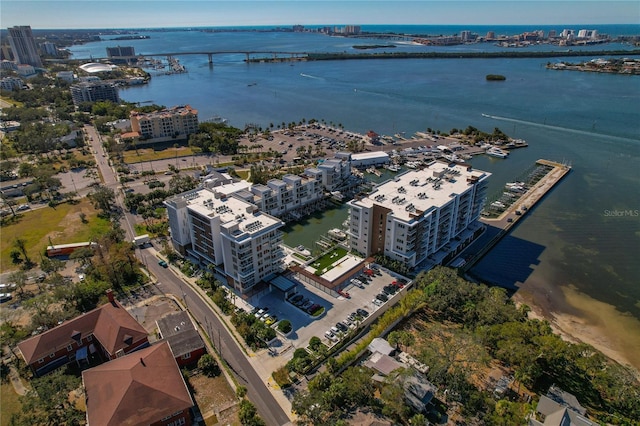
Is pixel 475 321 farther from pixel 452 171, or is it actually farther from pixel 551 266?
pixel 452 171

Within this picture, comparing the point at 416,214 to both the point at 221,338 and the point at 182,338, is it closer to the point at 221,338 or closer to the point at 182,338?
the point at 221,338

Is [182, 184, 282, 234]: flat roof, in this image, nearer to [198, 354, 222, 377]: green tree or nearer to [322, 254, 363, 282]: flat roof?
[322, 254, 363, 282]: flat roof

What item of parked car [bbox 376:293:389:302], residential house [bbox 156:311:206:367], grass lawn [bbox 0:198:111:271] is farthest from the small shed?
grass lawn [bbox 0:198:111:271]

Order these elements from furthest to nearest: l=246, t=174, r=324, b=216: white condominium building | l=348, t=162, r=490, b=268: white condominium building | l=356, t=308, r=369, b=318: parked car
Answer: l=246, t=174, r=324, b=216: white condominium building, l=348, t=162, r=490, b=268: white condominium building, l=356, t=308, r=369, b=318: parked car

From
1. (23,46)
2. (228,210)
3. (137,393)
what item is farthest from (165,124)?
(23,46)

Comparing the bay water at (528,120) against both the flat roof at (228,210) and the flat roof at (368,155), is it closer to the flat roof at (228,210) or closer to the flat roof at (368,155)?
the flat roof at (368,155)

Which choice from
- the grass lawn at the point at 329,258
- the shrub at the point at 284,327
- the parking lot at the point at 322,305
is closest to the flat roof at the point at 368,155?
the grass lawn at the point at 329,258
